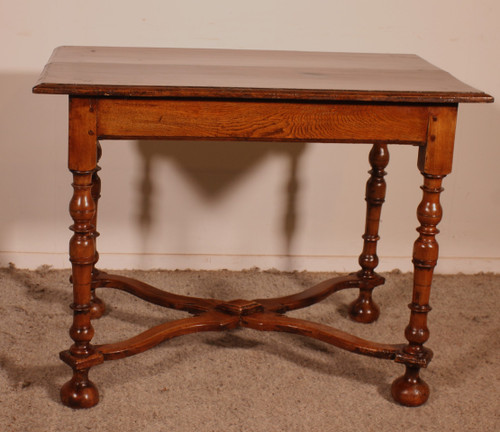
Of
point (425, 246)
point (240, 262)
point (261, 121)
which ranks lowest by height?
point (240, 262)

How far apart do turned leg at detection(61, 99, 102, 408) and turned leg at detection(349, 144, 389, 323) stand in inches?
27.4

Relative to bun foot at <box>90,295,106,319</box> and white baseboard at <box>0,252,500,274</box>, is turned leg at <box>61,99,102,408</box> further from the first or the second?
white baseboard at <box>0,252,500,274</box>

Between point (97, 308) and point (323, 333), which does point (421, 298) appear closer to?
point (323, 333)

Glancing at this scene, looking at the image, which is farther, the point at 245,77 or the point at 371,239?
the point at 371,239

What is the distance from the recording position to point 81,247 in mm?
1546

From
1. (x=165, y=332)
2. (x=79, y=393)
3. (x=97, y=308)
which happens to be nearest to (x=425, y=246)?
(x=165, y=332)

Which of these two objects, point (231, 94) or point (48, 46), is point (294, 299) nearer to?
point (231, 94)

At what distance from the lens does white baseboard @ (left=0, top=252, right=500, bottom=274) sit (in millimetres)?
2314

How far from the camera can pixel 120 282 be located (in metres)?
1.98

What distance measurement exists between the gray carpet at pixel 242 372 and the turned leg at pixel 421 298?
0.03m

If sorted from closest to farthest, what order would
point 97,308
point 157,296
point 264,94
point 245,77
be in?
1. point 264,94
2. point 245,77
3. point 157,296
4. point 97,308

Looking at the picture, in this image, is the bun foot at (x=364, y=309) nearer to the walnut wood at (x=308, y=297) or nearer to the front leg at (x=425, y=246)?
the walnut wood at (x=308, y=297)

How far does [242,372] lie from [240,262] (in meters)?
0.62

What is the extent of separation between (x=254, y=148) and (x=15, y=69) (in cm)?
64
